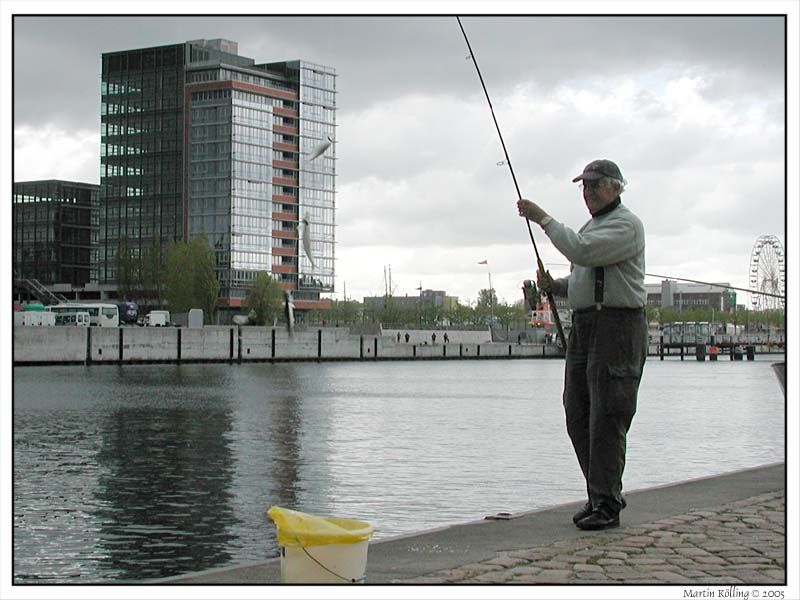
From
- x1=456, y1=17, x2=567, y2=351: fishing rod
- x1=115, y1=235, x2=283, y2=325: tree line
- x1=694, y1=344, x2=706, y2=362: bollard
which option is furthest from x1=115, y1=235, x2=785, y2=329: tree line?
x1=456, y1=17, x2=567, y2=351: fishing rod

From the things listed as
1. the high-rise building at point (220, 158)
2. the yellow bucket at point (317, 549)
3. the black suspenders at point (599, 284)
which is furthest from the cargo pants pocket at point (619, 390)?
the high-rise building at point (220, 158)

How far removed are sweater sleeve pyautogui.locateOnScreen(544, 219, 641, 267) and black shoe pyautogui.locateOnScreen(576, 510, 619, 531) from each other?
64.1 inches

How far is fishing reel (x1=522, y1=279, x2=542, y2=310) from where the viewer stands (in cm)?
866

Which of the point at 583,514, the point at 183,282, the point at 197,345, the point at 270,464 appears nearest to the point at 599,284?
the point at 583,514

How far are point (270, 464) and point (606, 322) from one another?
1345 cm

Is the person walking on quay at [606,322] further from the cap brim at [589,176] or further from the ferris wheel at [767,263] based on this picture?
the ferris wheel at [767,263]

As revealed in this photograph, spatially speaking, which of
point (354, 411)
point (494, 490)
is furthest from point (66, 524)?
point (354, 411)

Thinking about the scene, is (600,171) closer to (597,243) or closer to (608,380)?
(597,243)

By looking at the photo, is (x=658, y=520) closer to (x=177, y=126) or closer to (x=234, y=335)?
(x=234, y=335)

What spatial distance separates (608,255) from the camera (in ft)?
24.7

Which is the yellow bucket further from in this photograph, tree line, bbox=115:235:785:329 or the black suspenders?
tree line, bbox=115:235:785:329

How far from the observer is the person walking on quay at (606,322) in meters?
7.57

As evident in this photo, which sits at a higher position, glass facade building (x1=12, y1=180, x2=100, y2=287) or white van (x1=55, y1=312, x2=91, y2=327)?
glass facade building (x1=12, y1=180, x2=100, y2=287)

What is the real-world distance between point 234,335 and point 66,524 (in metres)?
83.7
